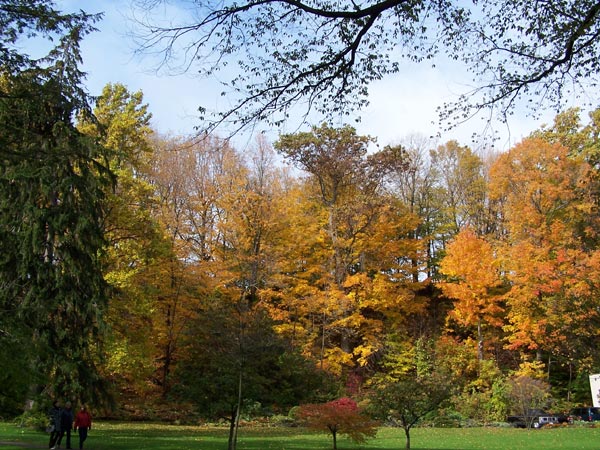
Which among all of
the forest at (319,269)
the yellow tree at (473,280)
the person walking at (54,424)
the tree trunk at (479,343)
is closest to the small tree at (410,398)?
the forest at (319,269)

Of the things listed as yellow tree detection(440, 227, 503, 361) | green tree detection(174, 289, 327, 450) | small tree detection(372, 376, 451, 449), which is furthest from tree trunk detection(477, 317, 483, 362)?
green tree detection(174, 289, 327, 450)

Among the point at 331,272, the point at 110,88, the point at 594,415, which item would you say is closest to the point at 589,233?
the point at 594,415

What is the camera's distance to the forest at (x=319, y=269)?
61.8ft

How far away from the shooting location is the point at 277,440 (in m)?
18.9

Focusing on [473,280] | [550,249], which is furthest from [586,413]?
[473,280]

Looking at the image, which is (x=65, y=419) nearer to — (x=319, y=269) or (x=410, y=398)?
(x=410, y=398)

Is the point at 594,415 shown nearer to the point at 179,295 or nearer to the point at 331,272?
the point at 331,272

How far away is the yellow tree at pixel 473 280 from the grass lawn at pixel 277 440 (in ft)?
26.3

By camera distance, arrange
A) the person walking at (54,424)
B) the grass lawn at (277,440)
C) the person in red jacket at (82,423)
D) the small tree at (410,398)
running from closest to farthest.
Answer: the person walking at (54,424), the person in red jacket at (82,423), the grass lawn at (277,440), the small tree at (410,398)

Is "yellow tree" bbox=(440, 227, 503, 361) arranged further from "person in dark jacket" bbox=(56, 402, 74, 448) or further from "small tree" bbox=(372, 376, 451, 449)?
"person in dark jacket" bbox=(56, 402, 74, 448)

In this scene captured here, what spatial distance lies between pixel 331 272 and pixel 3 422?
17.0m

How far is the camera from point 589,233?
27.4 m

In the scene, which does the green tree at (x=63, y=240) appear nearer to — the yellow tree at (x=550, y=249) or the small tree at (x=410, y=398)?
the small tree at (x=410, y=398)

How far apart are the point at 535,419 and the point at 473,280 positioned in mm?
7564
